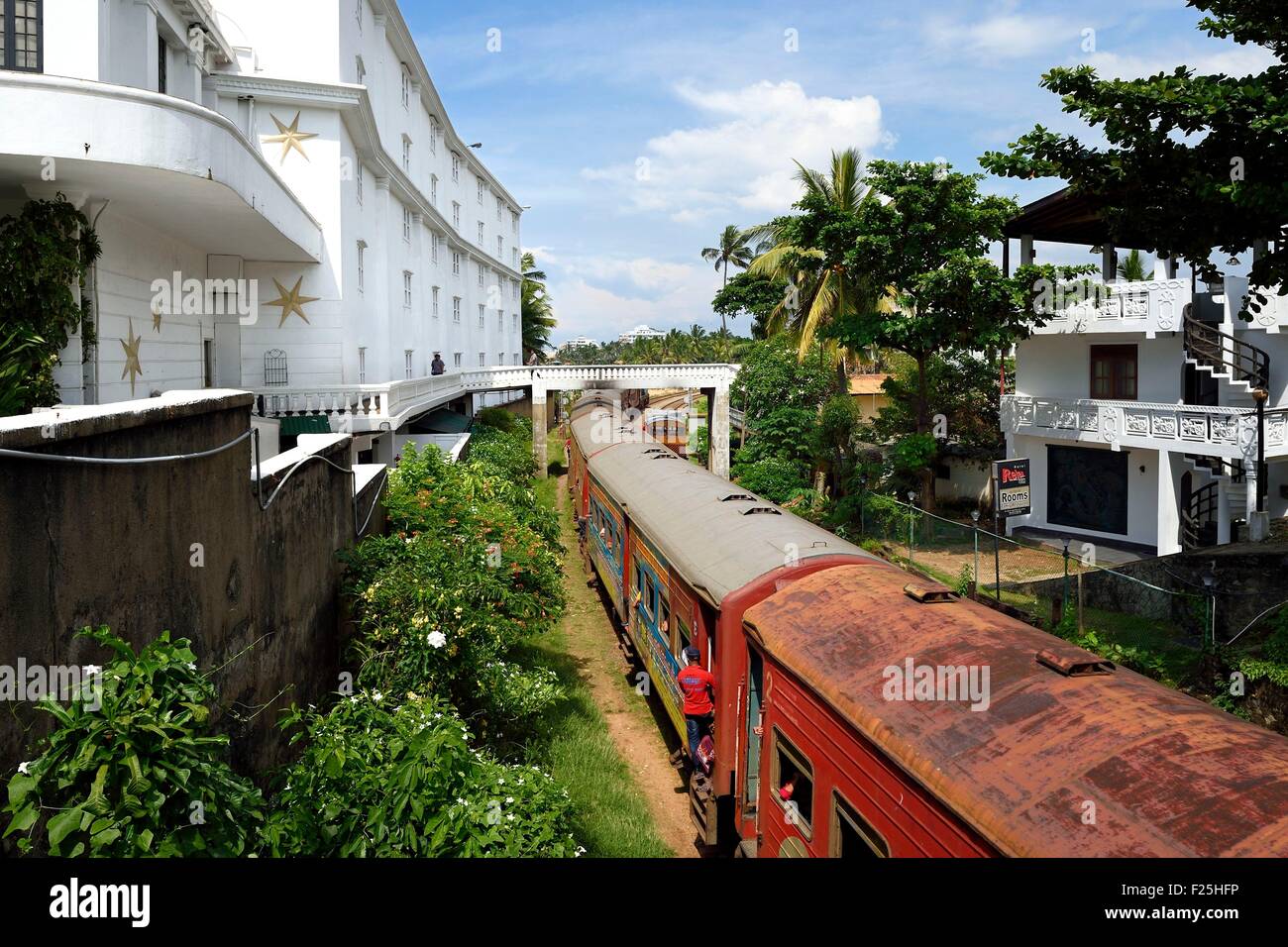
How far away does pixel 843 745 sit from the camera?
6.02 m

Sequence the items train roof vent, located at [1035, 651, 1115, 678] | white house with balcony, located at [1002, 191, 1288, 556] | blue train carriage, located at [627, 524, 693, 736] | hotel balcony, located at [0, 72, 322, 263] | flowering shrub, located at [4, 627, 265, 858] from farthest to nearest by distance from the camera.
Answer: white house with balcony, located at [1002, 191, 1288, 556] → blue train carriage, located at [627, 524, 693, 736] → hotel balcony, located at [0, 72, 322, 263] → train roof vent, located at [1035, 651, 1115, 678] → flowering shrub, located at [4, 627, 265, 858]

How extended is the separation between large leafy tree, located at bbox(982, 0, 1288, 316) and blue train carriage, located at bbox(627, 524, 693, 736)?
7898 millimetres

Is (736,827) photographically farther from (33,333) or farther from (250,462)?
(33,333)

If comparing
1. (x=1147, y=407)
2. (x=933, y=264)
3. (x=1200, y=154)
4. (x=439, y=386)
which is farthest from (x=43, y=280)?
(x=1147, y=407)

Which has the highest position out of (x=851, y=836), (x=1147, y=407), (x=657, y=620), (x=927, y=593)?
(x=1147, y=407)

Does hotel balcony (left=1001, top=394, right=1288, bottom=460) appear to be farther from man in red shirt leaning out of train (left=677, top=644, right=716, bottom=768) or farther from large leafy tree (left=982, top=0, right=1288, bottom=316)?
man in red shirt leaning out of train (left=677, top=644, right=716, bottom=768)

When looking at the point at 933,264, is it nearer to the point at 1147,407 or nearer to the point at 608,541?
the point at 1147,407

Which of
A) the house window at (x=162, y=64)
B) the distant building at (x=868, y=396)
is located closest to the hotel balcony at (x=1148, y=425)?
the distant building at (x=868, y=396)

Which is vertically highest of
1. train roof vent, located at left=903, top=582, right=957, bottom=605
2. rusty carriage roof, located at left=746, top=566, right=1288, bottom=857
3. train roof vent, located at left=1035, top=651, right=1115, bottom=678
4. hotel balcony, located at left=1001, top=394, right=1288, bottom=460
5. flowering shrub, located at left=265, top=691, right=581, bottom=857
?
hotel balcony, located at left=1001, top=394, right=1288, bottom=460

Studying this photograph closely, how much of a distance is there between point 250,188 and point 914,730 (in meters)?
13.0

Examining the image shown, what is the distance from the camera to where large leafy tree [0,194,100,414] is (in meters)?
10.9

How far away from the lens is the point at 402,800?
5137 mm

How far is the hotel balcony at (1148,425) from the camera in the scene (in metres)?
18.8

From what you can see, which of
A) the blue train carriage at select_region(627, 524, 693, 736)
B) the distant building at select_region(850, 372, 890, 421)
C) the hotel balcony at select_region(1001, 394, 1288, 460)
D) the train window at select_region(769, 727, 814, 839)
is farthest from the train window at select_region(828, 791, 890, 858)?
the distant building at select_region(850, 372, 890, 421)
